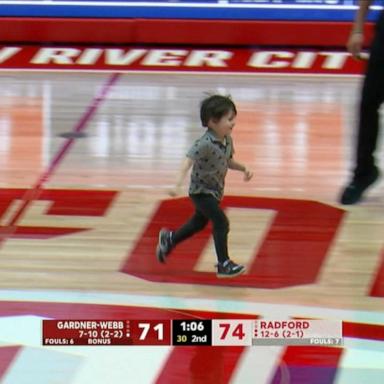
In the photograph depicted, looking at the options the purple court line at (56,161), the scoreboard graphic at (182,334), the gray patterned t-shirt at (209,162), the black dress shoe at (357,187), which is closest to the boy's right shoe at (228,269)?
the gray patterned t-shirt at (209,162)

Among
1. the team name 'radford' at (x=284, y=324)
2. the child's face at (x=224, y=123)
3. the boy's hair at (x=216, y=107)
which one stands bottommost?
the team name 'radford' at (x=284, y=324)

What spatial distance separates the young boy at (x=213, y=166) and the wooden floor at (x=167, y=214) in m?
0.26

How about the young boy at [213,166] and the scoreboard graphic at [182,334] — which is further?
the young boy at [213,166]

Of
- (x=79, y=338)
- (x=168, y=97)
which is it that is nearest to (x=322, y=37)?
(x=168, y=97)

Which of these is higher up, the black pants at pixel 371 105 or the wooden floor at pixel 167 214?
the black pants at pixel 371 105

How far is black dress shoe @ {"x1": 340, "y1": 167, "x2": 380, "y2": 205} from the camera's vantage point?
6238 mm

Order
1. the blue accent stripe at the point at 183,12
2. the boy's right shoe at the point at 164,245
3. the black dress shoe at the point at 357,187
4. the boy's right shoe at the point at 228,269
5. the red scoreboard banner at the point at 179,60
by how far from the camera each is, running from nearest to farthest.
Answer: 1. the boy's right shoe at the point at 228,269
2. the boy's right shoe at the point at 164,245
3. the black dress shoe at the point at 357,187
4. the red scoreboard banner at the point at 179,60
5. the blue accent stripe at the point at 183,12

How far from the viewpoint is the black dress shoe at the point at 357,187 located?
624cm

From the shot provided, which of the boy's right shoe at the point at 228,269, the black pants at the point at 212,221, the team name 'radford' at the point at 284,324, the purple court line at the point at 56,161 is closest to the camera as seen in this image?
the team name 'radford' at the point at 284,324

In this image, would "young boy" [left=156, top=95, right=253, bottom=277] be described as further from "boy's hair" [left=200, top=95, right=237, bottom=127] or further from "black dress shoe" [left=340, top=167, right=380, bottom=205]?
"black dress shoe" [left=340, top=167, right=380, bottom=205]

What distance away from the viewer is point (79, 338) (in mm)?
4176

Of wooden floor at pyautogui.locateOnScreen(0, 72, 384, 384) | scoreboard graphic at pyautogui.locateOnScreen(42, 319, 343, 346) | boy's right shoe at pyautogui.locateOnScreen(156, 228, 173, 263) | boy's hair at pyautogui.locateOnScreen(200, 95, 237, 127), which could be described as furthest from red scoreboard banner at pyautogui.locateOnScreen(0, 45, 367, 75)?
scoreboard graphic at pyautogui.locateOnScreen(42, 319, 343, 346)

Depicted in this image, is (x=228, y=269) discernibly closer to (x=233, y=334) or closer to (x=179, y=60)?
(x=233, y=334)
